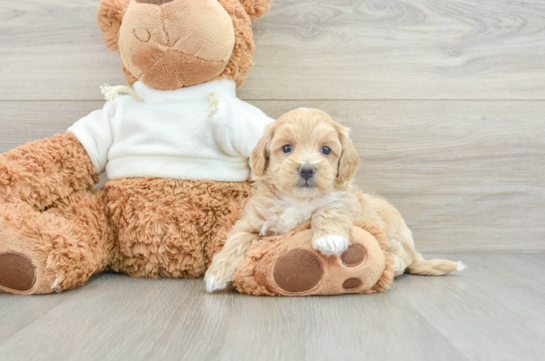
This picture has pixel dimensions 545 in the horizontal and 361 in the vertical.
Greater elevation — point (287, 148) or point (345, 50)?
point (345, 50)

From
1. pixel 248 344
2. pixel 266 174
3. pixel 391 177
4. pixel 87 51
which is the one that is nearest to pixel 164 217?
pixel 266 174

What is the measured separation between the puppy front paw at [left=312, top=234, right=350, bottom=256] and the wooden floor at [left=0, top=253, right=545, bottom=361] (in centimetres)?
13

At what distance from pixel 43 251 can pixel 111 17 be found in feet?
2.51

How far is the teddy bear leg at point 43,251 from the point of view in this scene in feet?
3.57

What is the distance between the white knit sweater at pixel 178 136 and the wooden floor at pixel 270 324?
1.19ft

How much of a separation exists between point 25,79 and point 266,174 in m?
1.08

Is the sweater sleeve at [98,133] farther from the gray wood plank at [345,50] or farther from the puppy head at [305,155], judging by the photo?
the puppy head at [305,155]

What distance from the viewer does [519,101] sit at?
1696 mm

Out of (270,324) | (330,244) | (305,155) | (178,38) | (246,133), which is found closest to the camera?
(270,324)

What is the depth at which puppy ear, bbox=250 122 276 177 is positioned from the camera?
3.95ft

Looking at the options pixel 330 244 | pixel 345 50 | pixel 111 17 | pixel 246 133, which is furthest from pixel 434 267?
pixel 111 17

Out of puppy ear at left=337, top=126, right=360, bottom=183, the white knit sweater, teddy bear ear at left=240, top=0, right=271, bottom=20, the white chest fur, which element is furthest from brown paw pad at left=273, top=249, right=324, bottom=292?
teddy bear ear at left=240, top=0, right=271, bottom=20

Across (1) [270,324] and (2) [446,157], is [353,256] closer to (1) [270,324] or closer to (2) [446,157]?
(1) [270,324]

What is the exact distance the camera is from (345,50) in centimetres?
164
